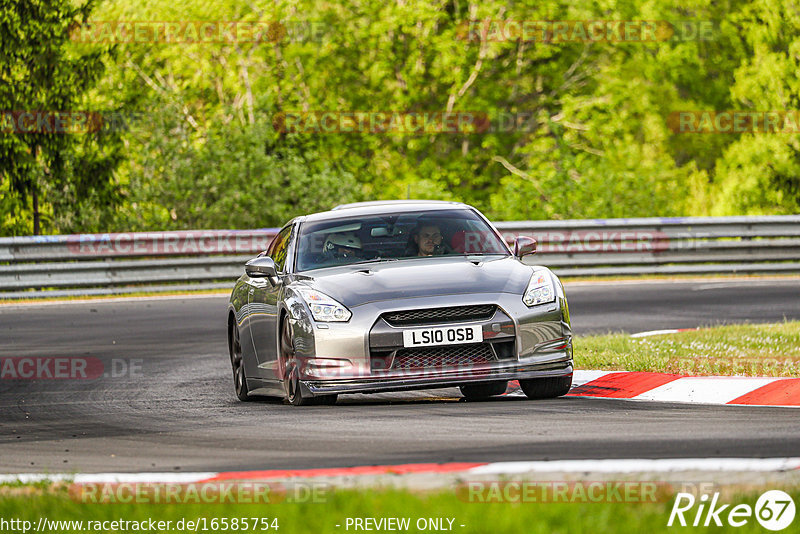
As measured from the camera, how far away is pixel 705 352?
1174cm

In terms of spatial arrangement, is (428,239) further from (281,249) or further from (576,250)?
(576,250)

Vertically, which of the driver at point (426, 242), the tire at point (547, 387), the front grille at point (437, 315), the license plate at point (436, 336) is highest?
the driver at point (426, 242)

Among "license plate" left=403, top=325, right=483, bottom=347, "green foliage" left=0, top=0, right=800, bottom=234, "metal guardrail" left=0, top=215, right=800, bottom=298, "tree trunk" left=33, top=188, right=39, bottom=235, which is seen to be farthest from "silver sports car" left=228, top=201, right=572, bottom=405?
"tree trunk" left=33, top=188, right=39, bottom=235

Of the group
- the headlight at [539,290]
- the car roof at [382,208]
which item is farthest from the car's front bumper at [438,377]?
the car roof at [382,208]

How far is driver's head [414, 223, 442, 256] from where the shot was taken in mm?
10242

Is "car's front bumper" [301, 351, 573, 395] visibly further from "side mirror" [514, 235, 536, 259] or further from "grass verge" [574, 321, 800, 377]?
"grass verge" [574, 321, 800, 377]

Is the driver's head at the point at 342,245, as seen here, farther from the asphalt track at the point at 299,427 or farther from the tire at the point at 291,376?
the asphalt track at the point at 299,427

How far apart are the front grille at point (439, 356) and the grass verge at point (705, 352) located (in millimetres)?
2203

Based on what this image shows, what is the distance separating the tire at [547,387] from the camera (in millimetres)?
9508

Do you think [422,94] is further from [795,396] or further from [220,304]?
[795,396]

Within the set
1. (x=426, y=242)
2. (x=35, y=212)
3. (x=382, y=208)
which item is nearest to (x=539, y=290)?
(x=426, y=242)

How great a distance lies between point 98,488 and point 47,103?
21983 millimetres

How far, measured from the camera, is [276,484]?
575cm

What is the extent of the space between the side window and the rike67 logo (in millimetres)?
5777
